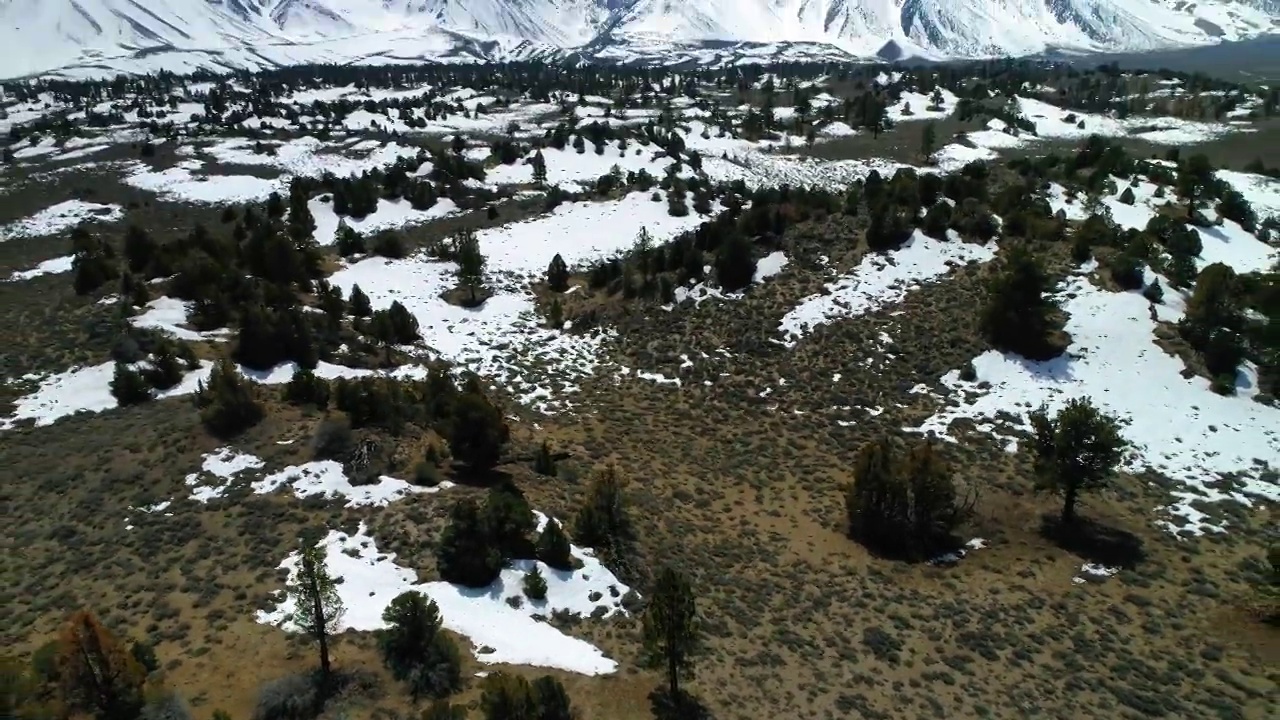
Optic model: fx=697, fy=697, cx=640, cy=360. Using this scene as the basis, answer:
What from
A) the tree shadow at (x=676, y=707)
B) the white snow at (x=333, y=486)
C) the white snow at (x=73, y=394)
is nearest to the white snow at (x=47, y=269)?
the white snow at (x=73, y=394)

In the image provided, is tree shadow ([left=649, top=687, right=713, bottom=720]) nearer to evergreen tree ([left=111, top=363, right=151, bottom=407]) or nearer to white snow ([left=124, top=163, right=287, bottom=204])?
evergreen tree ([left=111, top=363, right=151, bottom=407])

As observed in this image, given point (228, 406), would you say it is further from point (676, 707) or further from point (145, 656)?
point (676, 707)

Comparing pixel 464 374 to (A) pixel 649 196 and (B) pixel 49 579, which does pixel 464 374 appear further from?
(A) pixel 649 196

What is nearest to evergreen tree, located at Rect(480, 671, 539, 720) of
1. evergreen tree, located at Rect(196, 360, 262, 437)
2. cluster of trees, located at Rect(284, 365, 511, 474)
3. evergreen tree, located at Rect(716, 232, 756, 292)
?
cluster of trees, located at Rect(284, 365, 511, 474)


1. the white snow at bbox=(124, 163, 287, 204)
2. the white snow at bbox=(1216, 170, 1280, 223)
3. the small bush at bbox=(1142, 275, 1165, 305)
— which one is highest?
the white snow at bbox=(1216, 170, 1280, 223)

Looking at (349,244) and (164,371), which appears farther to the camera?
(349,244)

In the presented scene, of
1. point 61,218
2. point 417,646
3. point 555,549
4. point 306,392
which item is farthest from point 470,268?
point 61,218

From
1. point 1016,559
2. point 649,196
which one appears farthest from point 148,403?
point 649,196
